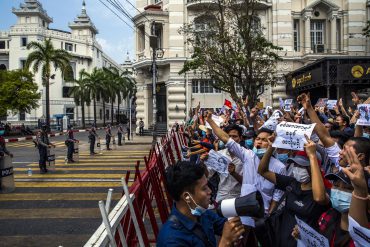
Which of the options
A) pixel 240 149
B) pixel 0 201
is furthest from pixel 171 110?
pixel 240 149

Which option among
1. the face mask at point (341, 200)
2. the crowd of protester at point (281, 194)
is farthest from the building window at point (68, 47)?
the face mask at point (341, 200)

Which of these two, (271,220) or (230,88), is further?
(230,88)

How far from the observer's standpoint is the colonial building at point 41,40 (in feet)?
216

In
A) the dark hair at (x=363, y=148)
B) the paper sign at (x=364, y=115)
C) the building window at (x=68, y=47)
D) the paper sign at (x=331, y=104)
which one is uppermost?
the building window at (x=68, y=47)

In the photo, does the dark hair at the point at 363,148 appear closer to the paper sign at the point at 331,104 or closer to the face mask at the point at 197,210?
the face mask at the point at 197,210

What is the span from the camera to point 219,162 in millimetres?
4785

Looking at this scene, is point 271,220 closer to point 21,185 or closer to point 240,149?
point 240,149

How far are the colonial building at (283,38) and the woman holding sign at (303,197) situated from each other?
24.8m

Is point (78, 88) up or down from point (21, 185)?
up

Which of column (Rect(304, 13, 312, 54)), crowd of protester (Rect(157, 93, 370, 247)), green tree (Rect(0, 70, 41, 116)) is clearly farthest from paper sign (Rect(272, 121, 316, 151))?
green tree (Rect(0, 70, 41, 116))

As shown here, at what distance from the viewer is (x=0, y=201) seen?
30.1ft

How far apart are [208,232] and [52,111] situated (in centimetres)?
6969

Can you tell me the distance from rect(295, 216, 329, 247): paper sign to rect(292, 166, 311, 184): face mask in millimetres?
408

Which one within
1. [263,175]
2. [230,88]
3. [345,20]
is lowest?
[263,175]
